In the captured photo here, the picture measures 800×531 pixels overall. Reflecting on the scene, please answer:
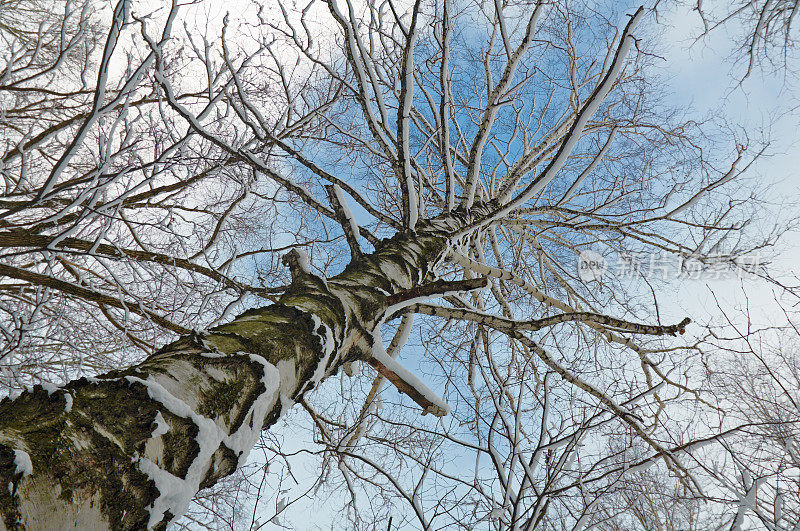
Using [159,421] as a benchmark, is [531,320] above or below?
above

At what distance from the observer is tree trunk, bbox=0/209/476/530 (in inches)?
23.3

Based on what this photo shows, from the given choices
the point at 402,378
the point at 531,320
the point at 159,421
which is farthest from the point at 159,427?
the point at 531,320

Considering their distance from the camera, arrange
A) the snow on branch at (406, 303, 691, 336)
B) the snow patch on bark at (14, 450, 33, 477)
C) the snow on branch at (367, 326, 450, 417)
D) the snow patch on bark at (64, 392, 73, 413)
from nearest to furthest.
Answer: the snow patch on bark at (14, 450, 33, 477)
the snow patch on bark at (64, 392, 73, 413)
the snow on branch at (367, 326, 450, 417)
the snow on branch at (406, 303, 691, 336)

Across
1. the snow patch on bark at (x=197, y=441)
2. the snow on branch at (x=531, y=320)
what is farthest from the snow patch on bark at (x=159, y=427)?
the snow on branch at (x=531, y=320)

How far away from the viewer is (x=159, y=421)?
2.51 ft

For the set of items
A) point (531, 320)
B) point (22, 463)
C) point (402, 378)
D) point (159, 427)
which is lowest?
point (22, 463)

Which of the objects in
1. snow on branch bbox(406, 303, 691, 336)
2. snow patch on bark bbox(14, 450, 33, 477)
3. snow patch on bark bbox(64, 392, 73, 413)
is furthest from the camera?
snow on branch bbox(406, 303, 691, 336)

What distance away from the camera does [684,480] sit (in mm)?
2311

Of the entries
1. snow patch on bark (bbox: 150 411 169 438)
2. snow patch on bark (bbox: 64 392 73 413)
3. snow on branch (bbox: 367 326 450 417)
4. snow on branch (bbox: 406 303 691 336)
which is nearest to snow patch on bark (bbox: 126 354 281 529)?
snow patch on bark (bbox: 150 411 169 438)

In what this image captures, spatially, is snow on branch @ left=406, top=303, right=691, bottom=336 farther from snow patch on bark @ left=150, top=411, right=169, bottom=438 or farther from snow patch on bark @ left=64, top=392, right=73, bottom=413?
snow patch on bark @ left=64, top=392, right=73, bottom=413

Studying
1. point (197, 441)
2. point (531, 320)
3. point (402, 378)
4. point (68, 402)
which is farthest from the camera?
point (531, 320)

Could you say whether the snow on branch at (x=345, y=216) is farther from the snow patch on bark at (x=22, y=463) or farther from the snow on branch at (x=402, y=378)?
the snow patch on bark at (x=22, y=463)

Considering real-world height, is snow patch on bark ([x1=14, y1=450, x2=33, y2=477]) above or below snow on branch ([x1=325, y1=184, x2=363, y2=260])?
below

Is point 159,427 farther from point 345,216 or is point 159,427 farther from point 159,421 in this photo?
point 345,216
